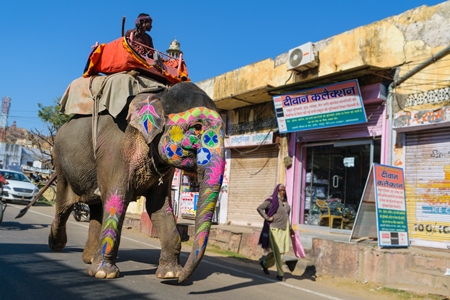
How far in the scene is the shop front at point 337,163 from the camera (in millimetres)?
11258

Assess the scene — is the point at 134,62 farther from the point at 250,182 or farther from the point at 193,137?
the point at 250,182

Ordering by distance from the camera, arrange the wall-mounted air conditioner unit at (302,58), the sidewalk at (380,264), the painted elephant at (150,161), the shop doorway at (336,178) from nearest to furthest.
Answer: the painted elephant at (150,161) < the sidewalk at (380,264) < the shop doorway at (336,178) < the wall-mounted air conditioner unit at (302,58)

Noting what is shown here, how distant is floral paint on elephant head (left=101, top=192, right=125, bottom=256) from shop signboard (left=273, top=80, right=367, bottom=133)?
24.9ft

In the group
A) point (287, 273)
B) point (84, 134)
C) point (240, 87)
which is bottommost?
point (287, 273)

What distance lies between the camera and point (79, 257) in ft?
23.4

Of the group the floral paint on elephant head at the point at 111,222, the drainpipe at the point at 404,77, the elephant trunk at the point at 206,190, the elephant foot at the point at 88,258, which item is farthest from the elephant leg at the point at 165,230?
the drainpipe at the point at 404,77

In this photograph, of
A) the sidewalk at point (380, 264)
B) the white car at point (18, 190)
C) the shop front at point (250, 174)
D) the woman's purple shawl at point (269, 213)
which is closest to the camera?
the sidewalk at point (380, 264)

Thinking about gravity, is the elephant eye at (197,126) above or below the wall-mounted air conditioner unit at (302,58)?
below

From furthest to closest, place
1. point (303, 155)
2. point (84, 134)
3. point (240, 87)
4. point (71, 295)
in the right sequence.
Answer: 1. point (240, 87)
2. point (303, 155)
3. point (84, 134)
4. point (71, 295)

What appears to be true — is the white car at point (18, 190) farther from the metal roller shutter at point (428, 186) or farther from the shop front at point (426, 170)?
the metal roller shutter at point (428, 186)

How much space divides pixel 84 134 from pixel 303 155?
8545mm

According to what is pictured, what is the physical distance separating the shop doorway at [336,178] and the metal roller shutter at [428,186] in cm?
122

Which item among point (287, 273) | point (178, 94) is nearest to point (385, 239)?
point (287, 273)

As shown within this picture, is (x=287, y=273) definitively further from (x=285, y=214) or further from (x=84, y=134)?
(x=84, y=134)
